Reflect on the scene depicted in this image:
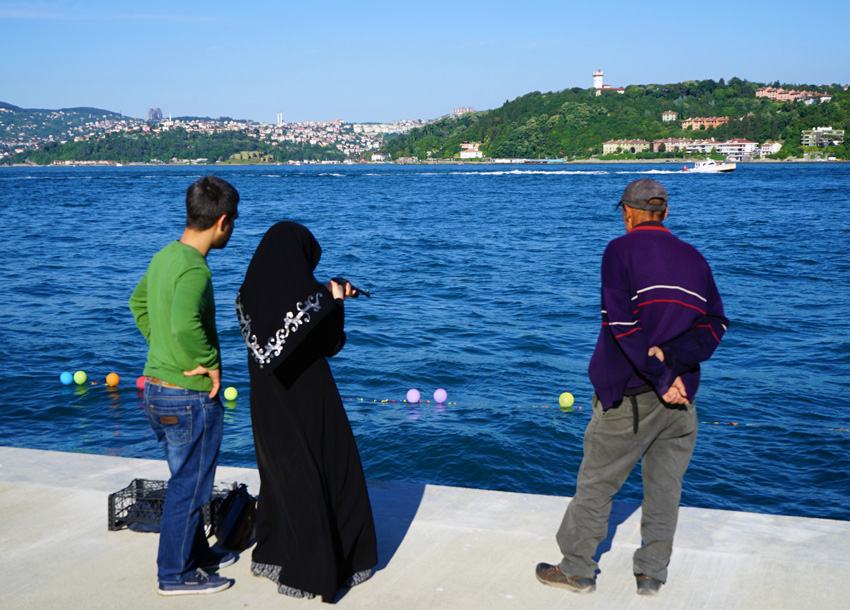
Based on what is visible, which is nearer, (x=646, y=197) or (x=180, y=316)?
(x=180, y=316)

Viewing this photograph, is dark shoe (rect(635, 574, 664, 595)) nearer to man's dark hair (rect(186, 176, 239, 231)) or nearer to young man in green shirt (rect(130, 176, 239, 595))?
young man in green shirt (rect(130, 176, 239, 595))

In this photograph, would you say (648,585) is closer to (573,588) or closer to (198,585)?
(573,588)

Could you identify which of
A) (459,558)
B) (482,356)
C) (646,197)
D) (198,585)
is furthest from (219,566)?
(482,356)

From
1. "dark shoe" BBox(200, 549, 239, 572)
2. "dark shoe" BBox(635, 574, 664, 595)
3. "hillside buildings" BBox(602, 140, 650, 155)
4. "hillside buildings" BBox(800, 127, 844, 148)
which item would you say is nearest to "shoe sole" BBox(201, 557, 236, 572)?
"dark shoe" BBox(200, 549, 239, 572)

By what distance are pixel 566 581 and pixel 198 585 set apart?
5.57 feet

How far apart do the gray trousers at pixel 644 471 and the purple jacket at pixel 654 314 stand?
0.12m

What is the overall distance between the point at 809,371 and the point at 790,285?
10.4 meters

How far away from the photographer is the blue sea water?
29.7 ft

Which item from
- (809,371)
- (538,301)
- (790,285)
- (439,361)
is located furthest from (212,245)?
(790,285)

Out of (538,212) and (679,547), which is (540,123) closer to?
(538,212)

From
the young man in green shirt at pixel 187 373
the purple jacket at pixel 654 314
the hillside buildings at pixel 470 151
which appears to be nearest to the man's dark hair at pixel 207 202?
the young man in green shirt at pixel 187 373

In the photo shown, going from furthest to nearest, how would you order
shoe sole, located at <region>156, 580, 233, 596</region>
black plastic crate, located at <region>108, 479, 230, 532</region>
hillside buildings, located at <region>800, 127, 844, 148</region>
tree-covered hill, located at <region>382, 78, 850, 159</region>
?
tree-covered hill, located at <region>382, 78, 850, 159</region>, hillside buildings, located at <region>800, 127, 844, 148</region>, black plastic crate, located at <region>108, 479, 230, 532</region>, shoe sole, located at <region>156, 580, 233, 596</region>

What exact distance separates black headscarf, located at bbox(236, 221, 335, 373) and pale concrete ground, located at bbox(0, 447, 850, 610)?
1188 mm

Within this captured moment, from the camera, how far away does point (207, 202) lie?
3.45 m
